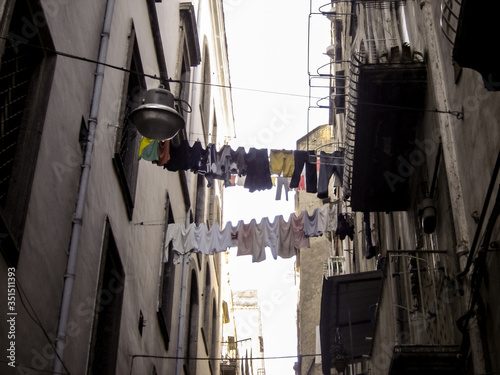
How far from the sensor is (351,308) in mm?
16172

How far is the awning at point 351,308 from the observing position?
14.9 meters

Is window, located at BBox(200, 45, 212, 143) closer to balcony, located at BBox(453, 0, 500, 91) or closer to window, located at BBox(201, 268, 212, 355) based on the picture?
window, located at BBox(201, 268, 212, 355)

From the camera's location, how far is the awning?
48.8 feet

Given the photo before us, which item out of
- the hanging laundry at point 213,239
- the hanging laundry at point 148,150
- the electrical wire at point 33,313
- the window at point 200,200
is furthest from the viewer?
the window at point 200,200

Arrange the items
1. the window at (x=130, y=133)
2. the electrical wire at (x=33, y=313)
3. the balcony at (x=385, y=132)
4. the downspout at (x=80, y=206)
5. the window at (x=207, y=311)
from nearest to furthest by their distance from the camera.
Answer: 1. the electrical wire at (x=33, y=313)
2. the downspout at (x=80, y=206)
3. the balcony at (x=385, y=132)
4. the window at (x=130, y=133)
5. the window at (x=207, y=311)

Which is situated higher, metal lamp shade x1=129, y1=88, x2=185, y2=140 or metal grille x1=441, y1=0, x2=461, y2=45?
metal grille x1=441, y1=0, x2=461, y2=45

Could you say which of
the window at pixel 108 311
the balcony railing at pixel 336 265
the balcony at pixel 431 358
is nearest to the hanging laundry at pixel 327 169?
the window at pixel 108 311

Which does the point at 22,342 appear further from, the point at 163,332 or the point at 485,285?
the point at 163,332

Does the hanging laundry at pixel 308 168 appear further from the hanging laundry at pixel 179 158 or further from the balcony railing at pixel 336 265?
the balcony railing at pixel 336 265

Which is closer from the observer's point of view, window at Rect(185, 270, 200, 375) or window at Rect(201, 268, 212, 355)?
window at Rect(185, 270, 200, 375)

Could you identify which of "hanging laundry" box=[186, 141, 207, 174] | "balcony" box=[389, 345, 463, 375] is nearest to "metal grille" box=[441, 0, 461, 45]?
"balcony" box=[389, 345, 463, 375]

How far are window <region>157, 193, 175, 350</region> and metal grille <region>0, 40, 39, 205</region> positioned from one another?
8.07 metres

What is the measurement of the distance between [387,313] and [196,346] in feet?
35.9

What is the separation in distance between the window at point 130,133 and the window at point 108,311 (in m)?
1.14
